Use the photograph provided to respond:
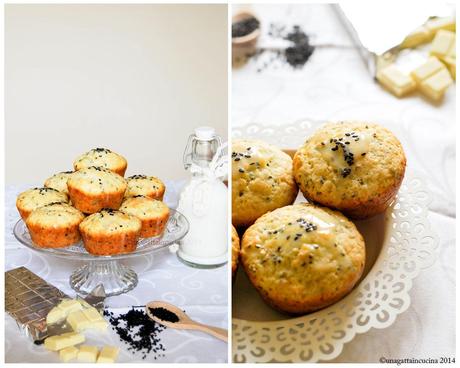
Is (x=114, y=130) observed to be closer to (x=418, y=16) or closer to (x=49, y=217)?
(x=49, y=217)

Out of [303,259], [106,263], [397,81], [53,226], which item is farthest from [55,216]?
[397,81]

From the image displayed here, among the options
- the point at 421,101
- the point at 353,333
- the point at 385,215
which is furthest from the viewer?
the point at 421,101

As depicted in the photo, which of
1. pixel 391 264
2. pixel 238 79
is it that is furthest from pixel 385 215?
pixel 238 79

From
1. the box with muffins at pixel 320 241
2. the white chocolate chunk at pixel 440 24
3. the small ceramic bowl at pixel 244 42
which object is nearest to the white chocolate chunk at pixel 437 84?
the white chocolate chunk at pixel 440 24

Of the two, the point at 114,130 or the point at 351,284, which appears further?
the point at 114,130

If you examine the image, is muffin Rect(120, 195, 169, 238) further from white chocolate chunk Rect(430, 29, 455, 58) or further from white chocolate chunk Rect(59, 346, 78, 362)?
white chocolate chunk Rect(430, 29, 455, 58)

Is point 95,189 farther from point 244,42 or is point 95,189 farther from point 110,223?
point 244,42

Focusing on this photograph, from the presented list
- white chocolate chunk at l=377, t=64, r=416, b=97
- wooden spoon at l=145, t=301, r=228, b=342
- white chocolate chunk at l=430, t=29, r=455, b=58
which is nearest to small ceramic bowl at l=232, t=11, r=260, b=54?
white chocolate chunk at l=377, t=64, r=416, b=97
